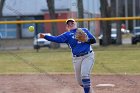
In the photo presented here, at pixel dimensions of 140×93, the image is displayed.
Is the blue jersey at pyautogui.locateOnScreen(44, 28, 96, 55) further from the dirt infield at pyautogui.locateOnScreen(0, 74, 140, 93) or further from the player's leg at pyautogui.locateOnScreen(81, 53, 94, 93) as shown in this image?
the dirt infield at pyautogui.locateOnScreen(0, 74, 140, 93)

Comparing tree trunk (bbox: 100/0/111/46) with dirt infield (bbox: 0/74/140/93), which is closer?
dirt infield (bbox: 0/74/140/93)

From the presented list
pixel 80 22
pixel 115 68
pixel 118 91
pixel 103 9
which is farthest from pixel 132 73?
pixel 103 9

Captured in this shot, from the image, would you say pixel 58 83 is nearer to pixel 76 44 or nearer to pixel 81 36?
pixel 76 44

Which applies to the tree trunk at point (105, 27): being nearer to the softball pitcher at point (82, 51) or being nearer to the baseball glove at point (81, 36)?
the softball pitcher at point (82, 51)

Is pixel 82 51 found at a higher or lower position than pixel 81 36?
lower

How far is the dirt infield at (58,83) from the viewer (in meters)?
11.3

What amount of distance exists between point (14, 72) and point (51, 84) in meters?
3.81

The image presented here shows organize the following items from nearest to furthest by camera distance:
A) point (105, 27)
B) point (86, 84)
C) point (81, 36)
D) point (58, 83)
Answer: point (81, 36) → point (86, 84) → point (58, 83) → point (105, 27)

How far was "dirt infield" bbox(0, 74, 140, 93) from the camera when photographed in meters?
11.3

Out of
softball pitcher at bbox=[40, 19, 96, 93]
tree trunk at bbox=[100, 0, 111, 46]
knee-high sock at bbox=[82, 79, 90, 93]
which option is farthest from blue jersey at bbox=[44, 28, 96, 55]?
tree trunk at bbox=[100, 0, 111, 46]

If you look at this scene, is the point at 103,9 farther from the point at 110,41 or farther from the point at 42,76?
the point at 42,76

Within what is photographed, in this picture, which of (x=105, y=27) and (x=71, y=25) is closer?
(x=71, y=25)

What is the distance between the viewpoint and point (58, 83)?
41.9ft

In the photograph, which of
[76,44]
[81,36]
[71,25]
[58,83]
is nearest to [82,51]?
[76,44]
